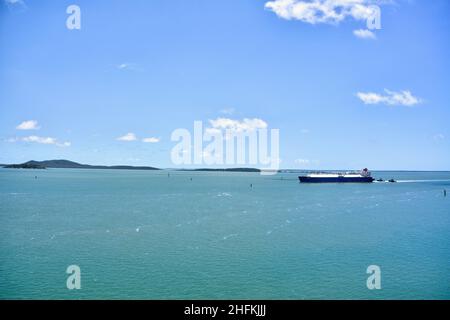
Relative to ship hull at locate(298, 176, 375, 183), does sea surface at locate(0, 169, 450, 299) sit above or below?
below

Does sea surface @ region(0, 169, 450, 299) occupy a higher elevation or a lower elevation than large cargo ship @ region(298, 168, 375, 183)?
lower

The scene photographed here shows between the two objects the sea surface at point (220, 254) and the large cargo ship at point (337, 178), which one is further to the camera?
the large cargo ship at point (337, 178)

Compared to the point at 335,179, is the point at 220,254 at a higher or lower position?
lower

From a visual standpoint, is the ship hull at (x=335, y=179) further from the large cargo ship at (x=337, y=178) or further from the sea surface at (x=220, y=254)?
the sea surface at (x=220, y=254)

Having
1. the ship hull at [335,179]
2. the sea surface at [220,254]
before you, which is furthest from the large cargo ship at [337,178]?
the sea surface at [220,254]

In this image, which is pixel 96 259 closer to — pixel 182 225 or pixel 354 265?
pixel 182 225

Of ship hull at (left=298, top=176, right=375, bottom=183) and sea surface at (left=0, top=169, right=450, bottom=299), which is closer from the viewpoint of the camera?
sea surface at (left=0, top=169, right=450, bottom=299)

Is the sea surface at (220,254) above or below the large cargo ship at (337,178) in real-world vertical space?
below

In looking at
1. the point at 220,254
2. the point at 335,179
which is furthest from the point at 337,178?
the point at 220,254

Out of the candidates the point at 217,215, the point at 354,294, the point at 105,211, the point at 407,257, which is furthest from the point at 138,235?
the point at 407,257

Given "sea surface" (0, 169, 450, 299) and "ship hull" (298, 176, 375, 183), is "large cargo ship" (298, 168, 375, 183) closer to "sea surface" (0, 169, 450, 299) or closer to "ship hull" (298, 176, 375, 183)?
"ship hull" (298, 176, 375, 183)

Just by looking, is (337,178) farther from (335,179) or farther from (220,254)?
(220,254)

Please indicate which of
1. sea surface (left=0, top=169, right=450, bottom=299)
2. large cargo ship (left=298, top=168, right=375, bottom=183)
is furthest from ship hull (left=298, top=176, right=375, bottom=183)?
sea surface (left=0, top=169, right=450, bottom=299)

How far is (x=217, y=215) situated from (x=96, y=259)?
2837cm
